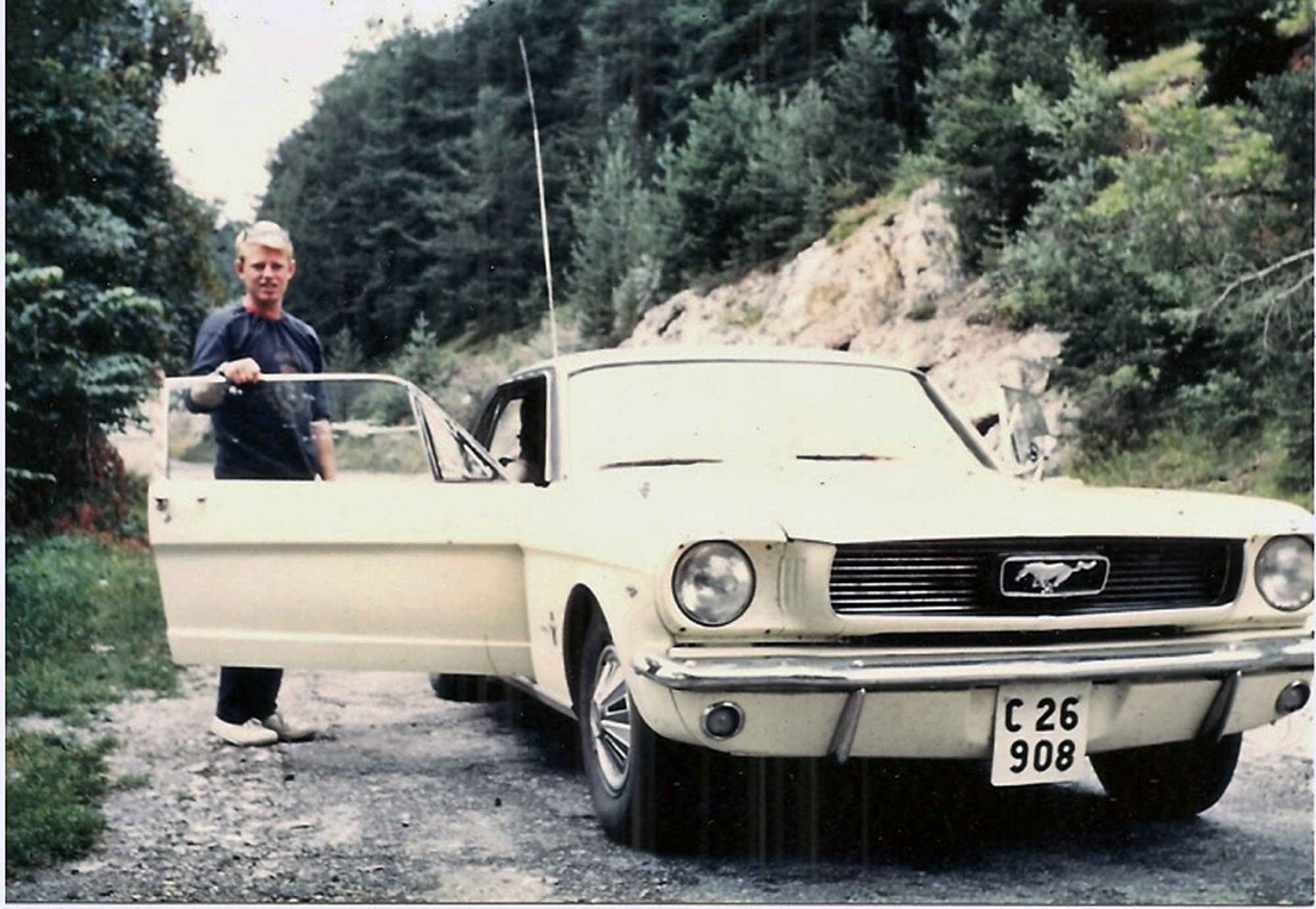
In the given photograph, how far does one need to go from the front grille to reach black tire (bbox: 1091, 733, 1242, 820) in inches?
24.0

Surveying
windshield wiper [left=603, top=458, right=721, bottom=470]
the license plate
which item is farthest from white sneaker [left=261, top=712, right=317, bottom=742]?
the license plate

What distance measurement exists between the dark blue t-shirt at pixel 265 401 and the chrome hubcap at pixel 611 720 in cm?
131

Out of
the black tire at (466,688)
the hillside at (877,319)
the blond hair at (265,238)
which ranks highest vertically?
the blond hair at (265,238)

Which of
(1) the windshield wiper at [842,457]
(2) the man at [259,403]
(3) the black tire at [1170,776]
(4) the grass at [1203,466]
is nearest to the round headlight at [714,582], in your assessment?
(1) the windshield wiper at [842,457]

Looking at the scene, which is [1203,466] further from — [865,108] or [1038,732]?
[1038,732]

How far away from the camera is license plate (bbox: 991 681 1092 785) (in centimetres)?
312

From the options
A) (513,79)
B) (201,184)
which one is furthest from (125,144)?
(513,79)

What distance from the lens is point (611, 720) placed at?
350 cm

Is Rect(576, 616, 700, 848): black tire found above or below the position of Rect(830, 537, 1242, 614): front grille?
below

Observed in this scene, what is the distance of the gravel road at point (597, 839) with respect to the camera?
3580 millimetres

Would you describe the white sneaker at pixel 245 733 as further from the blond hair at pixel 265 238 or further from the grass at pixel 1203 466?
the grass at pixel 1203 466

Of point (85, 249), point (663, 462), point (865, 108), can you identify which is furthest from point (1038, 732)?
point (85, 249)

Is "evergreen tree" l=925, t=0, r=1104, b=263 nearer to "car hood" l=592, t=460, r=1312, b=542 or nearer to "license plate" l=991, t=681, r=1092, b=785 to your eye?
"car hood" l=592, t=460, r=1312, b=542

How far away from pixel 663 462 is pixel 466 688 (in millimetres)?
1351
